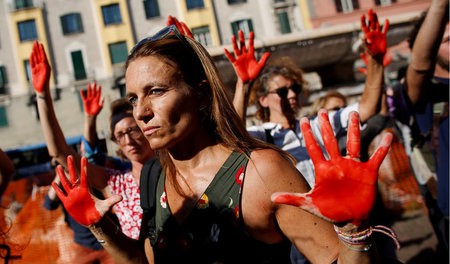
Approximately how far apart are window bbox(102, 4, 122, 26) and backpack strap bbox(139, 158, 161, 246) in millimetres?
22905

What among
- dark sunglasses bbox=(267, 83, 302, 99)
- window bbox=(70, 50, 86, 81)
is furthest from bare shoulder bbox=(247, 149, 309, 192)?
window bbox=(70, 50, 86, 81)

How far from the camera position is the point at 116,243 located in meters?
1.40

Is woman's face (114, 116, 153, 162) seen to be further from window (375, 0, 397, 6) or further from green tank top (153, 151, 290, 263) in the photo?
window (375, 0, 397, 6)

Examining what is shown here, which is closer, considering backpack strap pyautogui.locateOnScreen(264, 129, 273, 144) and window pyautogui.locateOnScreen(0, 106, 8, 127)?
backpack strap pyautogui.locateOnScreen(264, 129, 273, 144)

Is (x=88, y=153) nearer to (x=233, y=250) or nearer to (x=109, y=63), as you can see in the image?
(x=233, y=250)

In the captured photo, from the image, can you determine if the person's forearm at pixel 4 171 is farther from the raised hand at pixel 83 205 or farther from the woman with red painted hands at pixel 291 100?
the woman with red painted hands at pixel 291 100

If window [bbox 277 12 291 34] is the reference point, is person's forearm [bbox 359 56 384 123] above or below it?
below

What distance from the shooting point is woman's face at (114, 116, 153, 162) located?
8.07ft

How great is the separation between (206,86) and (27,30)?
83.4 feet

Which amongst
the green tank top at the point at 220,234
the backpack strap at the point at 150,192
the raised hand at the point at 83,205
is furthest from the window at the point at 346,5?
the raised hand at the point at 83,205

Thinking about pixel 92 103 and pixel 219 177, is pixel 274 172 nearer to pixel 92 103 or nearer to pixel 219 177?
pixel 219 177

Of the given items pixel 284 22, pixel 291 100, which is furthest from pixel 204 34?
pixel 291 100

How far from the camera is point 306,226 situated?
45.1 inches

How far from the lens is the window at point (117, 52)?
21.7m
